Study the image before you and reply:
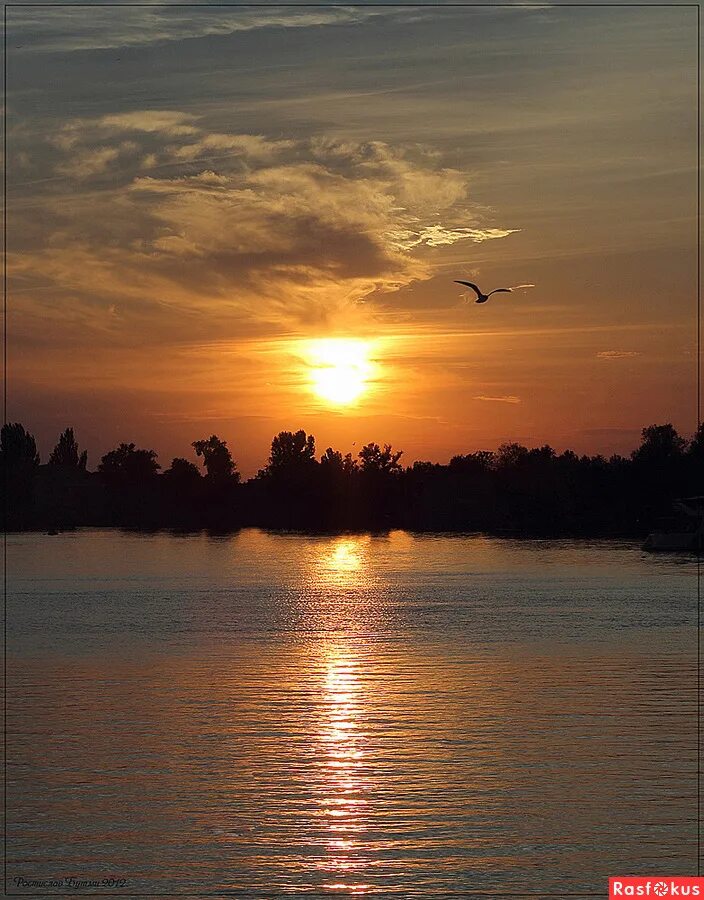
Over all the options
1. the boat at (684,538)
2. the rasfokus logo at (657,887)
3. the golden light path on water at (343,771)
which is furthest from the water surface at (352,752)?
the boat at (684,538)

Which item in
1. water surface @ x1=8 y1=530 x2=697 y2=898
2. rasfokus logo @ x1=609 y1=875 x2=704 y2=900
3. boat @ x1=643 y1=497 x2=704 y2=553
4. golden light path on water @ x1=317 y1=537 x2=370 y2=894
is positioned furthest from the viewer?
boat @ x1=643 y1=497 x2=704 y2=553

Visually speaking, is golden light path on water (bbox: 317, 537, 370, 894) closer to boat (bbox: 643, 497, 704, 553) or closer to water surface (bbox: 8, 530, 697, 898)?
water surface (bbox: 8, 530, 697, 898)

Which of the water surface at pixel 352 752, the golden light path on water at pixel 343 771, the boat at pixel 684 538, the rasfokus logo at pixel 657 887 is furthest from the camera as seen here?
the boat at pixel 684 538

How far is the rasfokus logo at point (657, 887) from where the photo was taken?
57.5 ft

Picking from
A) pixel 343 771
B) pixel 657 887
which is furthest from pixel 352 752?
pixel 657 887

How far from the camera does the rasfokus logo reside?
17.5m

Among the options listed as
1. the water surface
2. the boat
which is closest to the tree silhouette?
the boat

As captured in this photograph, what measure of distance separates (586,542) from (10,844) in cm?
15991

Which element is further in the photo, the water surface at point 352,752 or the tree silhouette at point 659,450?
the tree silhouette at point 659,450

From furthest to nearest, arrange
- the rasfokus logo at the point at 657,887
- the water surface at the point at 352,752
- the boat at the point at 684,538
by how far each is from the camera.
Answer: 1. the boat at the point at 684,538
2. the water surface at the point at 352,752
3. the rasfokus logo at the point at 657,887

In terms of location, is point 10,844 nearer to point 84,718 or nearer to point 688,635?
point 84,718

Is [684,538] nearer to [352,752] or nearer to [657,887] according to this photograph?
[352,752]

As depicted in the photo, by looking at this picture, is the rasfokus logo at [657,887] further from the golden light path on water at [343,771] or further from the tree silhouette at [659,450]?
the tree silhouette at [659,450]

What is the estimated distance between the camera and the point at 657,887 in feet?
58.1
